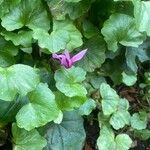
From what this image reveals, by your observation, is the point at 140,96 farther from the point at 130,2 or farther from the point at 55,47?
the point at 55,47

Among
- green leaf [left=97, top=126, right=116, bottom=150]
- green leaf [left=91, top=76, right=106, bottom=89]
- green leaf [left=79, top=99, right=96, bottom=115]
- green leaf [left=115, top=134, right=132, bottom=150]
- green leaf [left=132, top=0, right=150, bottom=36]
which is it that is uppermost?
green leaf [left=132, top=0, right=150, bottom=36]

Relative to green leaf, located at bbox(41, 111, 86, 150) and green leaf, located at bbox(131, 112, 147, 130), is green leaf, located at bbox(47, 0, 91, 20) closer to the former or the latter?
green leaf, located at bbox(41, 111, 86, 150)

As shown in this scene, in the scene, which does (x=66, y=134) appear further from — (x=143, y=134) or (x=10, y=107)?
(x=143, y=134)

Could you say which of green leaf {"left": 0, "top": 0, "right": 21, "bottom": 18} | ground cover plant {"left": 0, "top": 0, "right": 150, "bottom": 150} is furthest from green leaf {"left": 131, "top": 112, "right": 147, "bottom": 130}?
green leaf {"left": 0, "top": 0, "right": 21, "bottom": 18}

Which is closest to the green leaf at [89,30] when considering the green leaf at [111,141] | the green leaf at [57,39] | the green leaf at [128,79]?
the green leaf at [57,39]

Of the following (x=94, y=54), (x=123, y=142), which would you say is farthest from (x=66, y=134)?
(x=94, y=54)

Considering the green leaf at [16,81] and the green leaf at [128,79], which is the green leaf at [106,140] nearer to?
the green leaf at [128,79]
